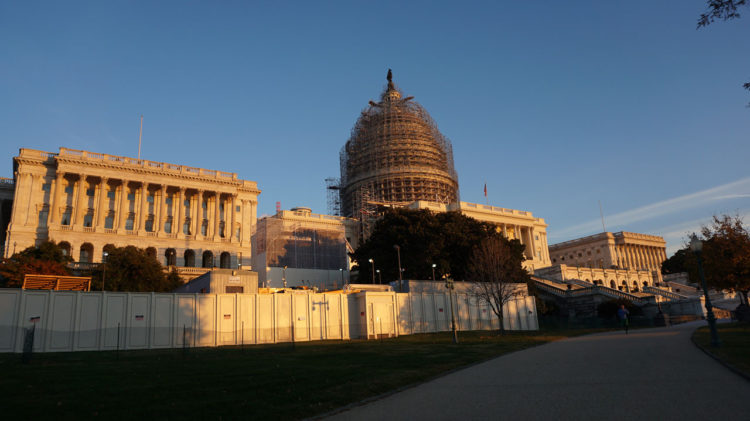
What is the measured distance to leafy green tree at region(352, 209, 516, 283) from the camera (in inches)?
2256

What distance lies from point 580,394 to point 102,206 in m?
75.7

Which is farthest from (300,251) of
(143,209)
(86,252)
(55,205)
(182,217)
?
(55,205)

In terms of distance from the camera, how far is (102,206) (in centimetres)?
7225

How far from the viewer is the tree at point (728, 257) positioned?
129 feet

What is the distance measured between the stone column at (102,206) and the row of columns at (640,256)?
11952 cm

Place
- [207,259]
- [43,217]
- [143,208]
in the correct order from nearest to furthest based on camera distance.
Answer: [43,217] → [143,208] → [207,259]

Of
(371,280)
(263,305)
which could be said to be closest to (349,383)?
(263,305)

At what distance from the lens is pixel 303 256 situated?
268 feet

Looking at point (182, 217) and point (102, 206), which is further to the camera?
point (182, 217)

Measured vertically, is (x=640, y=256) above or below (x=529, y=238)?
below

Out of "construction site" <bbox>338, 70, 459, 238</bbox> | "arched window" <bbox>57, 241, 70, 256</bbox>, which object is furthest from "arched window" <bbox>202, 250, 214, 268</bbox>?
"construction site" <bbox>338, 70, 459, 238</bbox>

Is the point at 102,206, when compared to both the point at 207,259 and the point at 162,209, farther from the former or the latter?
the point at 207,259

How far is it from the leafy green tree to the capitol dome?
37.4 metres

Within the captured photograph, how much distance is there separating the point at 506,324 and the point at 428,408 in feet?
125
